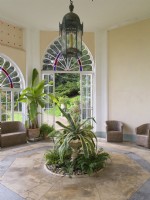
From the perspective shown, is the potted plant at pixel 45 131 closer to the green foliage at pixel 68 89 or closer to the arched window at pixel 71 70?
the arched window at pixel 71 70

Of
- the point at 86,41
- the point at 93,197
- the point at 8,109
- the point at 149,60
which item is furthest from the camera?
the point at 86,41

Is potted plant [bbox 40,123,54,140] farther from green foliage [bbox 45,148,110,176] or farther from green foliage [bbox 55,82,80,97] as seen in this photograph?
green foliage [bbox 55,82,80,97]

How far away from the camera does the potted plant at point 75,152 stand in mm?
3582

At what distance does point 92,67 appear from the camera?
24.2 feet

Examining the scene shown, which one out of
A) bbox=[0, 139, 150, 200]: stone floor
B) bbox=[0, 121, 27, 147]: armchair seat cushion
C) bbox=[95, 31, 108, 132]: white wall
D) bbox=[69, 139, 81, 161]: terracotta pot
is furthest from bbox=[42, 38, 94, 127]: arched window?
bbox=[69, 139, 81, 161]: terracotta pot

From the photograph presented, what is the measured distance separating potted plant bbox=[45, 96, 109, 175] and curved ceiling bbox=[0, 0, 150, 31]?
337 cm

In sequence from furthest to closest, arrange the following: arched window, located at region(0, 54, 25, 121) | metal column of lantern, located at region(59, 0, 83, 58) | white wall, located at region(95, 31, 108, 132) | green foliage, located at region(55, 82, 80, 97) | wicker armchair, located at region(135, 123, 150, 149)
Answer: green foliage, located at region(55, 82, 80, 97), white wall, located at region(95, 31, 108, 132), arched window, located at region(0, 54, 25, 121), wicker armchair, located at region(135, 123, 150, 149), metal column of lantern, located at region(59, 0, 83, 58)

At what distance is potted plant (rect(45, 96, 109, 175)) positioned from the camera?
11.8 feet

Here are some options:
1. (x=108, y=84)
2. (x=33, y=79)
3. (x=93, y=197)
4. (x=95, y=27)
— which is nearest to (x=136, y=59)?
(x=108, y=84)

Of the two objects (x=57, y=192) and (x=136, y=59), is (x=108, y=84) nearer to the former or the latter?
(x=136, y=59)

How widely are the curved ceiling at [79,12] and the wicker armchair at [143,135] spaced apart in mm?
3447

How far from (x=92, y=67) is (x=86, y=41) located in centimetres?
98

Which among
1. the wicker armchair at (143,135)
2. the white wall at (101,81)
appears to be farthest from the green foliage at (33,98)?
the wicker armchair at (143,135)

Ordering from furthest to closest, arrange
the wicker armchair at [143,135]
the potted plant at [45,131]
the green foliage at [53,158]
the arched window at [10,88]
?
the potted plant at [45,131] → the arched window at [10,88] → the wicker armchair at [143,135] → the green foliage at [53,158]
